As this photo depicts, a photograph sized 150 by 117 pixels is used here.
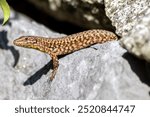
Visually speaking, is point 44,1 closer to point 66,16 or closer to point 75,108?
point 66,16

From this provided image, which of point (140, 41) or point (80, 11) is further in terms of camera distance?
point (80, 11)

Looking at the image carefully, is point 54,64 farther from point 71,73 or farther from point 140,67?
point 140,67

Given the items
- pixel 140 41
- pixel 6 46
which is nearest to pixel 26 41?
pixel 6 46

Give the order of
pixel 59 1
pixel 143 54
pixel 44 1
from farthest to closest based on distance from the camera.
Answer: pixel 44 1 → pixel 59 1 → pixel 143 54

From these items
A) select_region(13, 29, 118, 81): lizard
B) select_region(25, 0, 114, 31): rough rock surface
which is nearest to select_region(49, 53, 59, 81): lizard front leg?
select_region(13, 29, 118, 81): lizard

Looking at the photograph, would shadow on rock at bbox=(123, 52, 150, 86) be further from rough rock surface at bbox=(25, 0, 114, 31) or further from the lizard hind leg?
rough rock surface at bbox=(25, 0, 114, 31)

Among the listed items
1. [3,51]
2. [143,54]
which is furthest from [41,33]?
[143,54]
